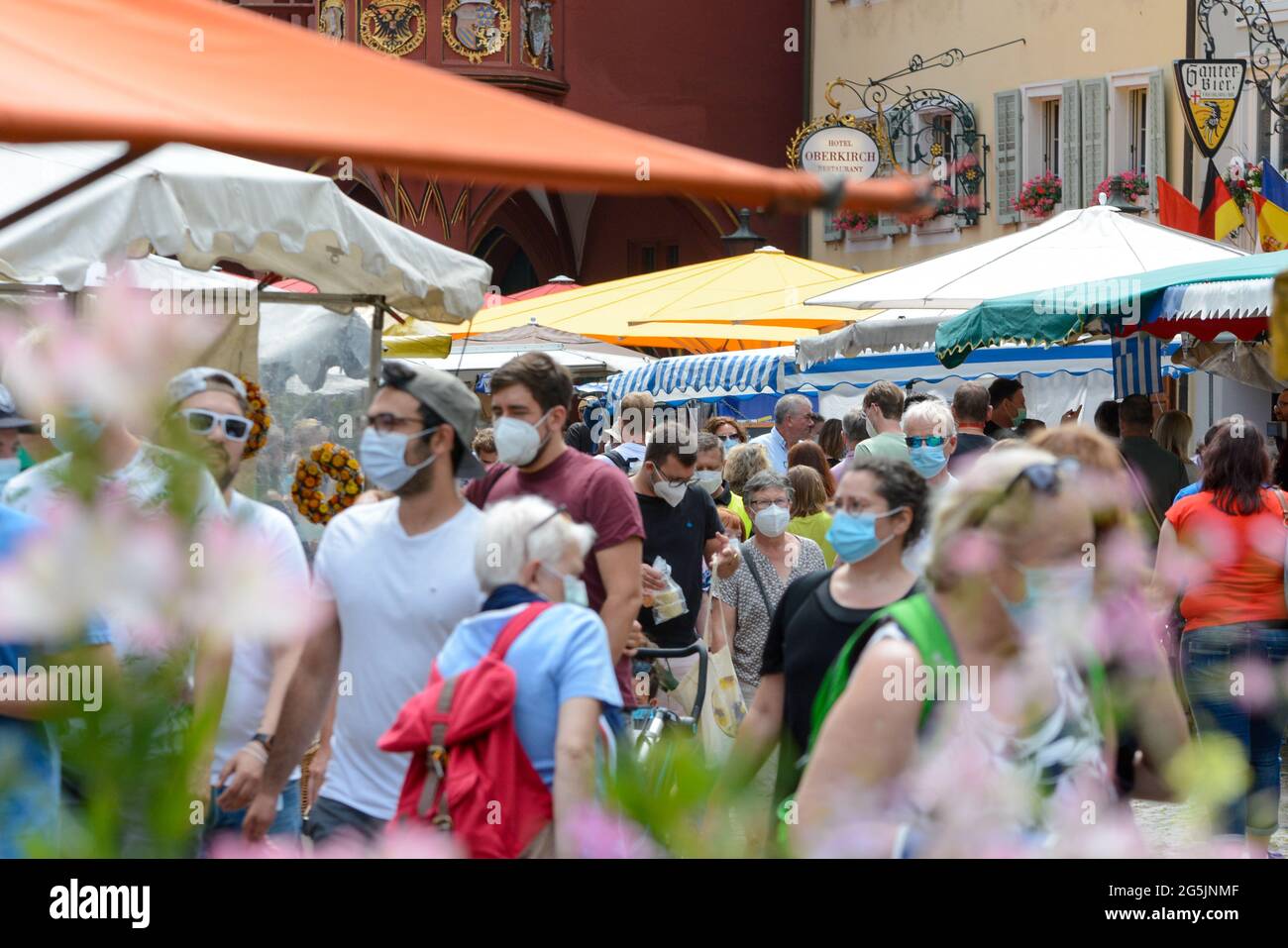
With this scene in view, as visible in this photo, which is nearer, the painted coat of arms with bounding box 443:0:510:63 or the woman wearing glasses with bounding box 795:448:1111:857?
the woman wearing glasses with bounding box 795:448:1111:857

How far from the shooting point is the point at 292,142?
248 centimetres

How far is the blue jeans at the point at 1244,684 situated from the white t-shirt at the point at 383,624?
4.32 m

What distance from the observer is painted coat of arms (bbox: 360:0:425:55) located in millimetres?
30859

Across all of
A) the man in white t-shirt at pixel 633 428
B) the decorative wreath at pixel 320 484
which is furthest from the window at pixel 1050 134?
the decorative wreath at pixel 320 484

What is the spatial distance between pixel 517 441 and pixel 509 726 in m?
1.81

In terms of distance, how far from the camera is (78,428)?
172 cm

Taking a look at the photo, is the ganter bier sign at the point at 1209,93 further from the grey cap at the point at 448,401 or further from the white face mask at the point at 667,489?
the grey cap at the point at 448,401

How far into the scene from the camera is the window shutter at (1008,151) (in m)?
28.2

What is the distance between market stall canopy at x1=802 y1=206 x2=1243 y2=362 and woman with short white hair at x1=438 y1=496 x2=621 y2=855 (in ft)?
24.9

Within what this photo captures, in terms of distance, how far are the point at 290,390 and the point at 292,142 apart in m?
5.90

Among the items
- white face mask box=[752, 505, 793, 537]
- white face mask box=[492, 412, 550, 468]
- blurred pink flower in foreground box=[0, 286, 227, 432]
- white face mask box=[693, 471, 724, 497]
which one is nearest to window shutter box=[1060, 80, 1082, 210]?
white face mask box=[693, 471, 724, 497]

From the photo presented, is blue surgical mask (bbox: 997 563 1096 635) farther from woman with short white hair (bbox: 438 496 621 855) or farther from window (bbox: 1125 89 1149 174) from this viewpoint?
window (bbox: 1125 89 1149 174)

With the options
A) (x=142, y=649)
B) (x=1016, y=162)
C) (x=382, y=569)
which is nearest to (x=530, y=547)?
(x=382, y=569)
